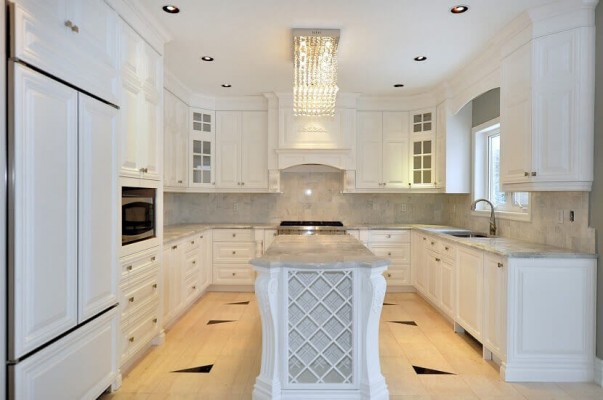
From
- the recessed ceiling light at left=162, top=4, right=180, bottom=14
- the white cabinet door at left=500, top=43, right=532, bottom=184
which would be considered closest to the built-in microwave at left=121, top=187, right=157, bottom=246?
the recessed ceiling light at left=162, top=4, right=180, bottom=14

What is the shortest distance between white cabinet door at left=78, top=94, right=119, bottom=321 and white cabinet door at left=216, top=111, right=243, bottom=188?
2904 millimetres

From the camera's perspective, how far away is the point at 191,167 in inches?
205

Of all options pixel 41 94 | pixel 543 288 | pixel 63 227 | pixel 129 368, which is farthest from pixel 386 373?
pixel 41 94

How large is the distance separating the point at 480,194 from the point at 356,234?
1515 millimetres

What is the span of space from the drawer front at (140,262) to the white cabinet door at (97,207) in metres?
0.16

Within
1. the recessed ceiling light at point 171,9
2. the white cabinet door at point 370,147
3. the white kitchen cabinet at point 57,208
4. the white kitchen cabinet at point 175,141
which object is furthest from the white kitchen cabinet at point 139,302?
the white cabinet door at point 370,147

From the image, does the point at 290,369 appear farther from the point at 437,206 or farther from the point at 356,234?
the point at 437,206

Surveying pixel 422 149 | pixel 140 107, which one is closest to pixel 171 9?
pixel 140 107

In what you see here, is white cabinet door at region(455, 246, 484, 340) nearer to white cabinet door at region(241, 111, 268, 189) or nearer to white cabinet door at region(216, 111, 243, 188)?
white cabinet door at region(241, 111, 268, 189)

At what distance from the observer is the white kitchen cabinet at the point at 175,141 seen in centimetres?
441

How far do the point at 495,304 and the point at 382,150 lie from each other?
9.50 feet

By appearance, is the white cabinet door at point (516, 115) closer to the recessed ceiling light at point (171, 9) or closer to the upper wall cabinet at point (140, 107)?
the recessed ceiling light at point (171, 9)

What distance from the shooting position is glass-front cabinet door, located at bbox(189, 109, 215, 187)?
525 centimetres

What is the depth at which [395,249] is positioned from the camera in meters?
5.16
